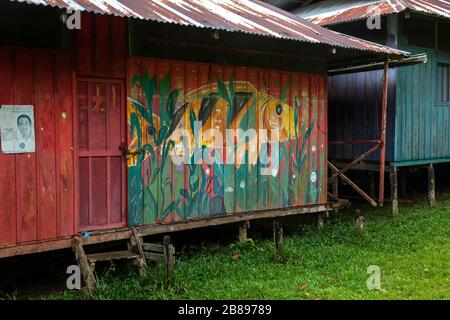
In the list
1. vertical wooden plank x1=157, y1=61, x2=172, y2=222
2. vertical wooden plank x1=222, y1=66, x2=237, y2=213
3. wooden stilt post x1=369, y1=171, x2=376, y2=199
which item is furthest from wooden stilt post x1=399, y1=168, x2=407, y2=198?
vertical wooden plank x1=157, y1=61, x2=172, y2=222

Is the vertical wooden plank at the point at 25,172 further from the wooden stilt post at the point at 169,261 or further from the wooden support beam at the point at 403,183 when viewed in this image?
the wooden support beam at the point at 403,183

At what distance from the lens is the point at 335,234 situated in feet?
31.7

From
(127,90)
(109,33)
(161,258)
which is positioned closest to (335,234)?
(161,258)

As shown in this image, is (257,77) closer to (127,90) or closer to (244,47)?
(244,47)

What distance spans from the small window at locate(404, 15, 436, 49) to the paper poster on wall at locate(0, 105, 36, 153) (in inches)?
353

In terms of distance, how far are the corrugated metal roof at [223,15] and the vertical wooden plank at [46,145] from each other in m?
1.03

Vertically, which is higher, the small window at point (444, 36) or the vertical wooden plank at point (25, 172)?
the small window at point (444, 36)

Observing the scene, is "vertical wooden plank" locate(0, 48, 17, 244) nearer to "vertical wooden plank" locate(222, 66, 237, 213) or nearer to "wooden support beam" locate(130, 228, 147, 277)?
"wooden support beam" locate(130, 228, 147, 277)

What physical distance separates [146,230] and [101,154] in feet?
4.06

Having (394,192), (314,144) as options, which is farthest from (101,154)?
(394,192)

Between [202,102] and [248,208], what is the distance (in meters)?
1.93

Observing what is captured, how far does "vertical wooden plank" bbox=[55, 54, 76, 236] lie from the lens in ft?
22.4

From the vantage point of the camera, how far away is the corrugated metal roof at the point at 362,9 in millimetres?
11812

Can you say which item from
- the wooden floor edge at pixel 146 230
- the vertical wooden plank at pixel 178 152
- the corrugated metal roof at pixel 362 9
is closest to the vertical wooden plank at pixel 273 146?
the wooden floor edge at pixel 146 230
